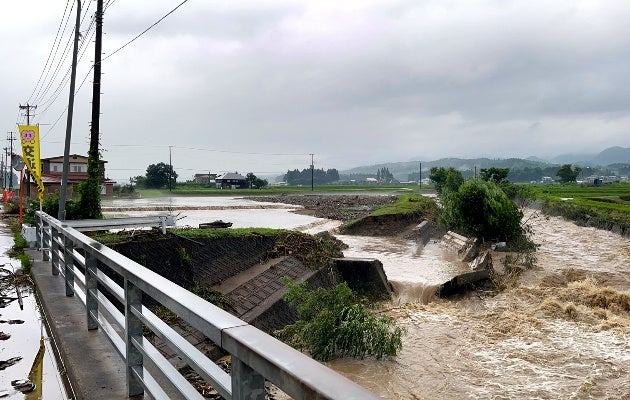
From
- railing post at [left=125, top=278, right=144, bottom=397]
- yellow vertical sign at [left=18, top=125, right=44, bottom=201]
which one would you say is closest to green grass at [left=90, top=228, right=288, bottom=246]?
railing post at [left=125, top=278, right=144, bottom=397]

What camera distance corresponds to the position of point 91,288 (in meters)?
5.18

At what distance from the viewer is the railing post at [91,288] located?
502 cm

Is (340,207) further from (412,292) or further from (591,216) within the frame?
(412,292)

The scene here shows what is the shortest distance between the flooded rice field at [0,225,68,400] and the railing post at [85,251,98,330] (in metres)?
0.50

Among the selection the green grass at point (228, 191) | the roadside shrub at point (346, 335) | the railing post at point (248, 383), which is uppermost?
the railing post at point (248, 383)

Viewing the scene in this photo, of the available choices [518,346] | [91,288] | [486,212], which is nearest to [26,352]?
[91,288]

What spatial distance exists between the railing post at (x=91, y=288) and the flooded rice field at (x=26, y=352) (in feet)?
1.63

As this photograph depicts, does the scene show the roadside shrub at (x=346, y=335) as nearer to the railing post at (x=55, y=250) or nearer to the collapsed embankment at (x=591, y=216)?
the railing post at (x=55, y=250)

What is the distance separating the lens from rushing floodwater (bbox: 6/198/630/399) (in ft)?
27.4

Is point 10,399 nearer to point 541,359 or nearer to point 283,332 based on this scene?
point 283,332

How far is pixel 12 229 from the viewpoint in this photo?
20859 millimetres

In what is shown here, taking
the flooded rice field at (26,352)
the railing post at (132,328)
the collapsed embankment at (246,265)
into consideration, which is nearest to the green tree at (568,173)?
the collapsed embankment at (246,265)

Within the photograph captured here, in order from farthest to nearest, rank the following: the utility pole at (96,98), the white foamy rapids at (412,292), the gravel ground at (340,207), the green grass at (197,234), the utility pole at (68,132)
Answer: the gravel ground at (340,207), the utility pole at (96,98), the white foamy rapids at (412,292), the utility pole at (68,132), the green grass at (197,234)

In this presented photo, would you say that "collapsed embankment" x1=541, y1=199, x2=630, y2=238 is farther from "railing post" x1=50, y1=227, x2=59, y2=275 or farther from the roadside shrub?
"railing post" x1=50, y1=227, x2=59, y2=275
